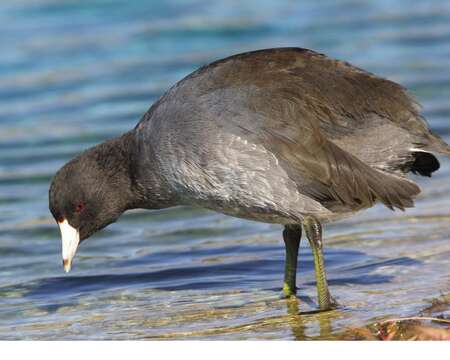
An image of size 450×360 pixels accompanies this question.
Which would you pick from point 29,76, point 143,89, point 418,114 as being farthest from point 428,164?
point 29,76

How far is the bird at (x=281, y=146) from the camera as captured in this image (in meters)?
5.21

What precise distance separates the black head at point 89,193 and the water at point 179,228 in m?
0.42

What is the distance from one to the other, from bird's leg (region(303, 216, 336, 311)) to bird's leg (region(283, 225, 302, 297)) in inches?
12.8

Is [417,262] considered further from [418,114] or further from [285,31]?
[285,31]

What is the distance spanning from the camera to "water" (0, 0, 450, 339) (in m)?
5.45

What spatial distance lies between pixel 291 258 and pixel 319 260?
389 mm

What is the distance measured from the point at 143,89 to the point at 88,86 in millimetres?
669

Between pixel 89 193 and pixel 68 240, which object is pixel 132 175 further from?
pixel 68 240

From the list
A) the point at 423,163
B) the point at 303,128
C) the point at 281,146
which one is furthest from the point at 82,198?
the point at 423,163

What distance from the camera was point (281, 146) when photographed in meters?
5.19

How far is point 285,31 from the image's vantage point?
1316 centimetres

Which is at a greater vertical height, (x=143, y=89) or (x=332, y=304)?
(x=143, y=89)

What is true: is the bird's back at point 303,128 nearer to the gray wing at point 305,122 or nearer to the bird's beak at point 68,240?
the gray wing at point 305,122

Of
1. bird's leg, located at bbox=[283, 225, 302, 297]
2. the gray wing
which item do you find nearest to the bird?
the gray wing
